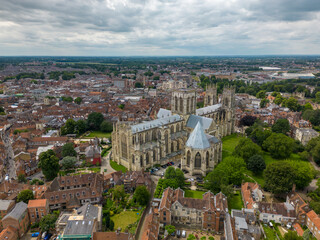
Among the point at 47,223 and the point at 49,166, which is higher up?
the point at 49,166

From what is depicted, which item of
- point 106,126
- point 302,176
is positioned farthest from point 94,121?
point 302,176

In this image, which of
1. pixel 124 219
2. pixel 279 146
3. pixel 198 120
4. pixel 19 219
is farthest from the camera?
pixel 198 120

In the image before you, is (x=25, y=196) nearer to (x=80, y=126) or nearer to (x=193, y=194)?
(x=193, y=194)

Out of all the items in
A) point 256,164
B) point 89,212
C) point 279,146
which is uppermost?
point 279,146

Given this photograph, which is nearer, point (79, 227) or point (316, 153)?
point (79, 227)

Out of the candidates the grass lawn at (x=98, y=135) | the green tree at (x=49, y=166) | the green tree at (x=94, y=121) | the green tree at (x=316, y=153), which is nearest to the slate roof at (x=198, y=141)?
the green tree at (x=316, y=153)

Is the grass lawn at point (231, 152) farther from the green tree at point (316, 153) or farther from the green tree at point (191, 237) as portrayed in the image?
the green tree at point (191, 237)
